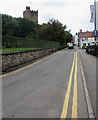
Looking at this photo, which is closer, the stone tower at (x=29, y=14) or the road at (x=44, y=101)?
Answer: the road at (x=44, y=101)

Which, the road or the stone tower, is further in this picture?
the stone tower

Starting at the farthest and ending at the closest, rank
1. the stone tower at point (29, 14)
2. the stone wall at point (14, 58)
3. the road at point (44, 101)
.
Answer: the stone tower at point (29, 14) < the stone wall at point (14, 58) < the road at point (44, 101)

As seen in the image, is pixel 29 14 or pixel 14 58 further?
pixel 29 14

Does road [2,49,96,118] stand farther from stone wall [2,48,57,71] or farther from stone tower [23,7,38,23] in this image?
stone tower [23,7,38,23]

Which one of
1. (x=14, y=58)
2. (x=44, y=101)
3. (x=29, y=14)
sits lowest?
(x=44, y=101)

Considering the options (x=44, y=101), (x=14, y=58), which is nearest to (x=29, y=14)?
(x=14, y=58)

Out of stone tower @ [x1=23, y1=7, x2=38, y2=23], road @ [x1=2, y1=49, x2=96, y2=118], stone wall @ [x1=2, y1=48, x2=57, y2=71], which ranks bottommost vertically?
road @ [x1=2, y1=49, x2=96, y2=118]

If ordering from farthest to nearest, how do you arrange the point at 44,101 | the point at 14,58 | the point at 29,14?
the point at 29,14, the point at 14,58, the point at 44,101

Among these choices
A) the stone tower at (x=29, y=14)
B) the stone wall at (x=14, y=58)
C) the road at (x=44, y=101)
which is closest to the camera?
the road at (x=44, y=101)

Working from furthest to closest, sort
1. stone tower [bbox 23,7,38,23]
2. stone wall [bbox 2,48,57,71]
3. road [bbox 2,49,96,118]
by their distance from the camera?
stone tower [bbox 23,7,38,23] < stone wall [bbox 2,48,57,71] < road [bbox 2,49,96,118]

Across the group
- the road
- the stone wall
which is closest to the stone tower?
the stone wall

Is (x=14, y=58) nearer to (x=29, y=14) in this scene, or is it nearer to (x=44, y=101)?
(x=44, y=101)

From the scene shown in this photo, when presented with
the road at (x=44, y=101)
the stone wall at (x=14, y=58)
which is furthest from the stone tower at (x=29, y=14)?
the road at (x=44, y=101)

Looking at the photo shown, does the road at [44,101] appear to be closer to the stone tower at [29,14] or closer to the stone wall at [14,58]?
the stone wall at [14,58]
